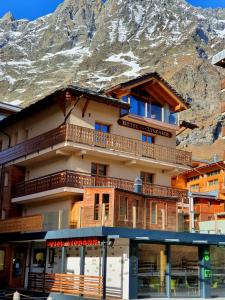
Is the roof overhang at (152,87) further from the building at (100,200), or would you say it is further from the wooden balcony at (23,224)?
the wooden balcony at (23,224)

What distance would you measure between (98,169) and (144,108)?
6170 millimetres

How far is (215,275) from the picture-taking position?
86.6 feet

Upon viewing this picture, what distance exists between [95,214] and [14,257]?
24.2 feet

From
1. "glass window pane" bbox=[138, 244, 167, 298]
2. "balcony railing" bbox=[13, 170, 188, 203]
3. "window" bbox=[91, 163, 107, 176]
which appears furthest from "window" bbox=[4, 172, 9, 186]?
"glass window pane" bbox=[138, 244, 167, 298]

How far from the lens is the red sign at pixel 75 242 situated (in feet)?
76.8

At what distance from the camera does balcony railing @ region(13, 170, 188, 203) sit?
2970 centimetres

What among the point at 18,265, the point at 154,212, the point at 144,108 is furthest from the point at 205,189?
the point at 18,265

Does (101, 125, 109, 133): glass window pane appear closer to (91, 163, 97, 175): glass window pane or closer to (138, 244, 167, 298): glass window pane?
(91, 163, 97, 175): glass window pane

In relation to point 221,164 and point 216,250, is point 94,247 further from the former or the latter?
point 221,164

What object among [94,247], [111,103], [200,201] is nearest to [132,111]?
[111,103]

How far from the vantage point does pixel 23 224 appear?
2934 cm

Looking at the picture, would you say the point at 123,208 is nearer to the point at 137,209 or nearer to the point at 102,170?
the point at 137,209

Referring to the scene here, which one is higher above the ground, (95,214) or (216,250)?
(95,214)

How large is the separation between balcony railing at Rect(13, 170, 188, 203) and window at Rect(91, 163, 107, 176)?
1055mm
